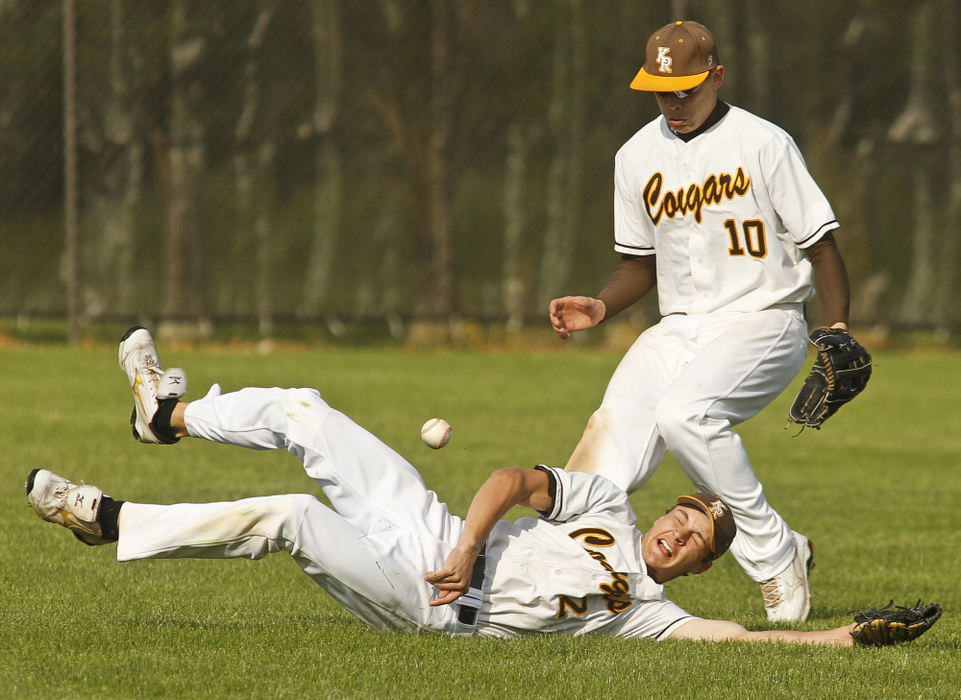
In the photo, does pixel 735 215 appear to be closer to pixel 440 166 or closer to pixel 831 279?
pixel 831 279

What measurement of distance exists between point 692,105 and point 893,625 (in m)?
2.46

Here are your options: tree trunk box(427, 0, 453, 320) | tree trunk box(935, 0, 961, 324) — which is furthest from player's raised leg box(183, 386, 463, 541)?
tree trunk box(935, 0, 961, 324)

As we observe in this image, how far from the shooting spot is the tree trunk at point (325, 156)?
17719 mm

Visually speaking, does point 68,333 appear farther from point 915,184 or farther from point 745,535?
point 745,535

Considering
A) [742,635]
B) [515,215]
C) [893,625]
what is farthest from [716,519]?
[515,215]

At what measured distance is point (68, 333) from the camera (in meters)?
17.3

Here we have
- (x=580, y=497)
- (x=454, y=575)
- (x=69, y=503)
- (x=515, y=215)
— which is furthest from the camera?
(x=515, y=215)

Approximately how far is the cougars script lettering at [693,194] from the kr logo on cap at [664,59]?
1.70 feet

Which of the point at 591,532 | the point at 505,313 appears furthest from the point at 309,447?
the point at 505,313

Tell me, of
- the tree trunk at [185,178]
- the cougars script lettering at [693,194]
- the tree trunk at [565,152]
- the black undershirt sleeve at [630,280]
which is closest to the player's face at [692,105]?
the cougars script lettering at [693,194]

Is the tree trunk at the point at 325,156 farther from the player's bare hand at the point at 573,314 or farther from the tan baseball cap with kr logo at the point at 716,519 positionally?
the tan baseball cap with kr logo at the point at 716,519

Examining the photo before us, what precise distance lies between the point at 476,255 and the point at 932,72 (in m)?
6.43

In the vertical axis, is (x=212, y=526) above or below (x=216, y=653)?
above

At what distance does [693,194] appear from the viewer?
645 centimetres
